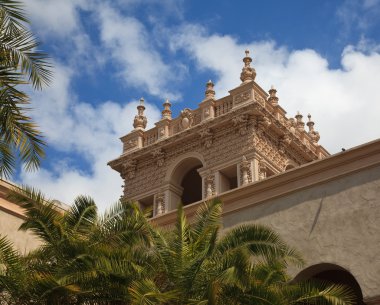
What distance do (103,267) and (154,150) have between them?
16639 mm

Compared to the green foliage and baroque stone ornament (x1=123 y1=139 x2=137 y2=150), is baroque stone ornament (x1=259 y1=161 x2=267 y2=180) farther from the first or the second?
the green foliage

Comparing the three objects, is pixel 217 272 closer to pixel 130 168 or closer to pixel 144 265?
pixel 144 265

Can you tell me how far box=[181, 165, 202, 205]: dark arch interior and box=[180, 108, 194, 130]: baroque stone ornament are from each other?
205 cm

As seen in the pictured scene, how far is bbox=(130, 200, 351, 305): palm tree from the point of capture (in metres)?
10.9

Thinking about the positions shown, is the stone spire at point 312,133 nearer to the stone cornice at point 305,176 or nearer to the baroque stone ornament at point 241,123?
the baroque stone ornament at point 241,123

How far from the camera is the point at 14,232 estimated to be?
18203mm

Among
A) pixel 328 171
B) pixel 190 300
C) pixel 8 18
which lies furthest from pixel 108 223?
pixel 328 171

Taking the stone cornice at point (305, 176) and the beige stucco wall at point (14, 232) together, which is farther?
the beige stucco wall at point (14, 232)

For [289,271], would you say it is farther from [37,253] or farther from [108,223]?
[37,253]

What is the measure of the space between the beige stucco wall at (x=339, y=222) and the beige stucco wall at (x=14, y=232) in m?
6.65

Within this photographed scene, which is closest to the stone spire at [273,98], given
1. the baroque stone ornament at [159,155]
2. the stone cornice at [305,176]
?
the baroque stone ornament at [159,155]

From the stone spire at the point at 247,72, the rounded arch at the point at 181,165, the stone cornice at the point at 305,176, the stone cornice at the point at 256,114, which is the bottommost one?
the stone cornice at the point at 305,176

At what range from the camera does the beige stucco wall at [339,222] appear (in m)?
13.7

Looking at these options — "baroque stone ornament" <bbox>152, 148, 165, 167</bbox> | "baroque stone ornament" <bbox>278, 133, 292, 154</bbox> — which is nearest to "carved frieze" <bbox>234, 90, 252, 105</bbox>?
"baroque stone ornament" <bbox>278, 133, 292, 154</bbox>
